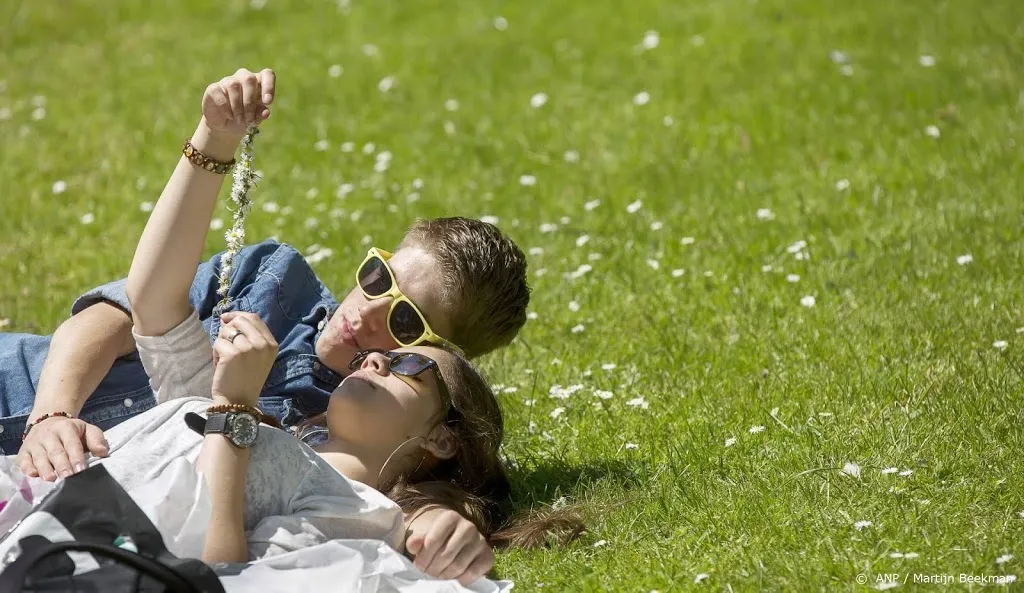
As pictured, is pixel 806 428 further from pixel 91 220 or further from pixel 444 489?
pixel 91 220

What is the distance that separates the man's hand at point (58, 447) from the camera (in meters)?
→ 3.28

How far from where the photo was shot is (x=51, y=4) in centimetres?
1079

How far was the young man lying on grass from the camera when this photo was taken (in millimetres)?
3432

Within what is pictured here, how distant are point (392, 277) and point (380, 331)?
0.18m

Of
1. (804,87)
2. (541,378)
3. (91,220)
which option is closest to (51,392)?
(541,378)

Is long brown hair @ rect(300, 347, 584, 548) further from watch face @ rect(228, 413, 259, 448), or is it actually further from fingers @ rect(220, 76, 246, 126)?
fingers @ rect(220, 76, 246, 126)

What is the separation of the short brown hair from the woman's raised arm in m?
0.79

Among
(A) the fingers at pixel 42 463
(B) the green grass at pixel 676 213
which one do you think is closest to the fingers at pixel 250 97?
(A) the fingers at pixel 42 463

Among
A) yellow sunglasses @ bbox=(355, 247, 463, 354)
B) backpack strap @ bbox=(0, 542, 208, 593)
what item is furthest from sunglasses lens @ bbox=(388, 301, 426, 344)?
backpack strap @ bbox=(0, 542, 208, 593)

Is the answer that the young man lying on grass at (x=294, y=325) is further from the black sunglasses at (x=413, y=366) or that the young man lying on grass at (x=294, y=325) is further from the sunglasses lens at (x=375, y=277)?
the black sunglasses at (x=413, y=366)

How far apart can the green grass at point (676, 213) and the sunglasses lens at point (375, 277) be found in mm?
860

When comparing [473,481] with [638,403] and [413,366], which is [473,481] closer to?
[413,366]

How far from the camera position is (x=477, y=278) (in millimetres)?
3910

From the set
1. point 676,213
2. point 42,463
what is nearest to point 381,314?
point 42,463
